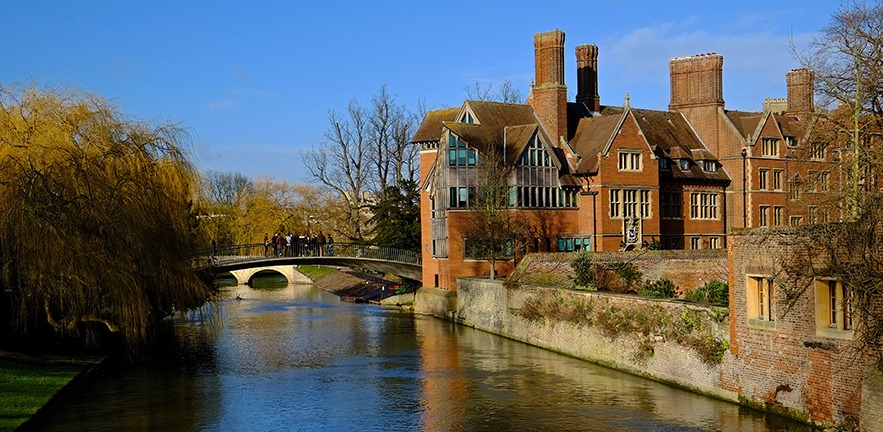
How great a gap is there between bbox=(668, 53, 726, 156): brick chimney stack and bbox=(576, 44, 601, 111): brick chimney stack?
443 centimetres

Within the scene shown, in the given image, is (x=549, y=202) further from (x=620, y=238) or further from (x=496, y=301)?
(x=496, y=301)

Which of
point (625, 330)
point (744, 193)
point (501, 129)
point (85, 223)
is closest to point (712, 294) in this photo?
point (625, 330)

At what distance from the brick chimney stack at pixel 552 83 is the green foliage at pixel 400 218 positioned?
11664mm

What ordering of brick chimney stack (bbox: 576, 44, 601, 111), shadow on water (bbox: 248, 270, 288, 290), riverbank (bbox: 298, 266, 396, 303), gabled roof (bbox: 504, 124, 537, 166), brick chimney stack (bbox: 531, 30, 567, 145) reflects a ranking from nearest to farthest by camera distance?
gabled roof (bbox: 504, 124, 537, 166), brick chimney stack (bbox: 531, 30, 567, 145), brick chimney stack (bbox: 576, 44, 601, 111), riverbank (bbox: 298, 266, 396, 303), shadow on water (bbox: 248, 270, 288, 290)

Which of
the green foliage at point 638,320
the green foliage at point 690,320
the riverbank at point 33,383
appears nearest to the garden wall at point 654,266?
the green foliage at point 638,320

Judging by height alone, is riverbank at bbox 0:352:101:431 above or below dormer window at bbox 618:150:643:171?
below

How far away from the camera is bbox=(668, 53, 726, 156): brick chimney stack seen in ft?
174

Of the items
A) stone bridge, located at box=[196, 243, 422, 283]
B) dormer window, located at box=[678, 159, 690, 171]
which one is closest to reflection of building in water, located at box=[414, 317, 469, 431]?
stone bridge, located at box=[196, 243, 422, 283]

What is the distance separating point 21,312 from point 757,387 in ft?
58.8

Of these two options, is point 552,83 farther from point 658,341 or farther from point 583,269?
point 658,341

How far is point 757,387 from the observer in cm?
2083

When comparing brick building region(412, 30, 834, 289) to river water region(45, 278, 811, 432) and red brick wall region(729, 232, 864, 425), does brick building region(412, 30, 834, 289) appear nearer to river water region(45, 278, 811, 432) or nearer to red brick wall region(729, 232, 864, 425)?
river water region(45, 278, 811, 432)

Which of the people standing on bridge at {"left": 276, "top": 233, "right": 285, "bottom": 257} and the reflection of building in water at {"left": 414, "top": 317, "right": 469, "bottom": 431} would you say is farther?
the people standing on bridge at {"left": 276, "top": 233, "right": 285, "bottom": 257}

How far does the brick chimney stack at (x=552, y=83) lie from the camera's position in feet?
163
